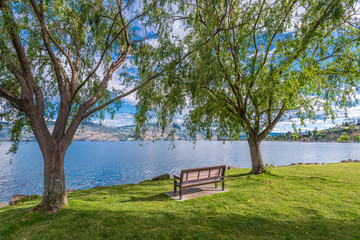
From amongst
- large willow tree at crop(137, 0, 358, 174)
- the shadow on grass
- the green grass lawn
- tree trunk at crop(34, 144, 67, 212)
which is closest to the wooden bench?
the green grass lawn

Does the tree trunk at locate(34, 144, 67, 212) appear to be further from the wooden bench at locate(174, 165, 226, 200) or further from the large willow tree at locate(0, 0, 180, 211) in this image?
the wooden bench at locate(174, 165, 226, 200)

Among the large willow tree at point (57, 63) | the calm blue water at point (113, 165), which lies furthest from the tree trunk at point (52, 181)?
the calm blue water at point (113, 165)

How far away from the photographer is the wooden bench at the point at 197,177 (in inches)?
258

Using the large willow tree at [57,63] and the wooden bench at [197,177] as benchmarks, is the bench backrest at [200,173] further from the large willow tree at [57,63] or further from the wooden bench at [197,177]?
the large willow tree at [57,63]

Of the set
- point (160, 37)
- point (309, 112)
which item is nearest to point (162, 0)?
point (160, 37)

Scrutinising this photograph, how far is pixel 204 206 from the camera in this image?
5.80m

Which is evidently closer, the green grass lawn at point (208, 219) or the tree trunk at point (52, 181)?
the green grass lawn at point (208, 219)

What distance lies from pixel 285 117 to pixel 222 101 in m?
3.97

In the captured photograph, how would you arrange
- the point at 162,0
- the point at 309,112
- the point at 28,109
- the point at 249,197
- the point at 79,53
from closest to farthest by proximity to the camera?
the point at 28,109 → the point at 162,0 → the point at 249,197 → the point at 79,53 → the point at 309,112

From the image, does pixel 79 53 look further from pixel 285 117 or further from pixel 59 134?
pixel 285 117

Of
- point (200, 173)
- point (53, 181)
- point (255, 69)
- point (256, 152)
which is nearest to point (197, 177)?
point (200, 173)

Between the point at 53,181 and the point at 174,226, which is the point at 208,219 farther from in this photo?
the point at 53,181

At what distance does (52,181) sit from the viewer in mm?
5504

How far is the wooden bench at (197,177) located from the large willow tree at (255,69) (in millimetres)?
2825
